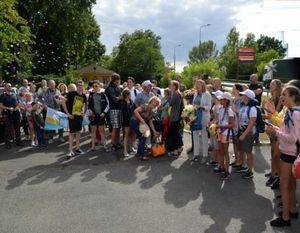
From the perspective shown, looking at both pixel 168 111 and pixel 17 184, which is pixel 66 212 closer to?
pixel 17 184

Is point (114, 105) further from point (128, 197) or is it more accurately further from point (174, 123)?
point (128, 197)

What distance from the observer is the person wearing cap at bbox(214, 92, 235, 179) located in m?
7.89

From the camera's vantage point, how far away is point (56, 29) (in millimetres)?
30578

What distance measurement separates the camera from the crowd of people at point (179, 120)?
5.79 meters

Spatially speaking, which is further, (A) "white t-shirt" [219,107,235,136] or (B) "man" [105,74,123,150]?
(B) "man" [105,74,123,150]

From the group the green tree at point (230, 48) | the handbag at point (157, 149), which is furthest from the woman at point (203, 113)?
the green tree at point (230, 48)

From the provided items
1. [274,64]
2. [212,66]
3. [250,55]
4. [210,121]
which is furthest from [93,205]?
[212,66]

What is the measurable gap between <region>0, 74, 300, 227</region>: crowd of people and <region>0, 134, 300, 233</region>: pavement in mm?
438

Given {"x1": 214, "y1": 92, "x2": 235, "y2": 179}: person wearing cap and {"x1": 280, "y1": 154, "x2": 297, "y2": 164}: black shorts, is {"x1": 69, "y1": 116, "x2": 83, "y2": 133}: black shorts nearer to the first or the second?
{"x1": 214, "y1": 92, "x2": 235, "y2": 179}: person wearing cap

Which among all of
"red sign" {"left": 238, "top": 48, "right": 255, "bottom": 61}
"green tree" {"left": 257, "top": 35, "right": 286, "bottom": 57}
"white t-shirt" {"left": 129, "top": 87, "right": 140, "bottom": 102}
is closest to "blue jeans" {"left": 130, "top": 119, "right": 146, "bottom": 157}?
"white t-shirt" {"left": 129, "top": 87, "right": 140, "bottom": 102}

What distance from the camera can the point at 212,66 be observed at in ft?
148

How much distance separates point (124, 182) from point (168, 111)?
109 inches

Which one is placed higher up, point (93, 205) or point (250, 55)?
point (250, 55)

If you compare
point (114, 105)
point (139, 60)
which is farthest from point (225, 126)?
point (139, 60)
